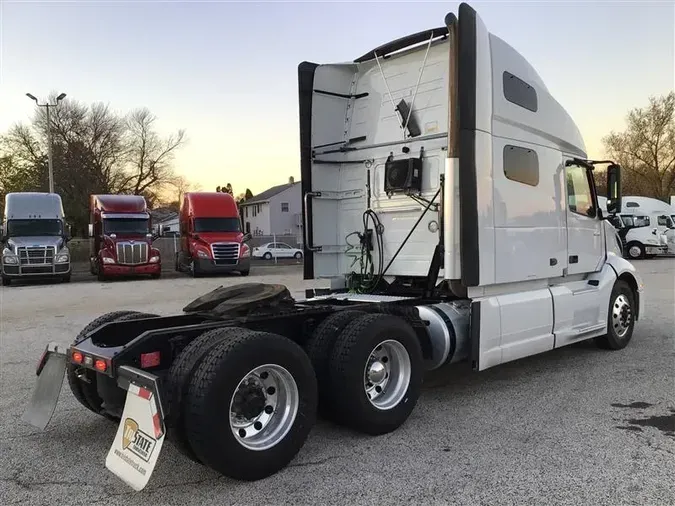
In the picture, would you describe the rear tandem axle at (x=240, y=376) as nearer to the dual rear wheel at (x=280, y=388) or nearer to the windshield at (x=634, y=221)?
the dual rear wheel at (x=280, y=388)

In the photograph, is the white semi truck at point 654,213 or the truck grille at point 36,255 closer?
the truck grille at point 36,255

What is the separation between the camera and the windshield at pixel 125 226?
22684mm

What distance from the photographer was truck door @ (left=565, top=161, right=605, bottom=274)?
6809mm

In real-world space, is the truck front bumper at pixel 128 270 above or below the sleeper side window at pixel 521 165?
below

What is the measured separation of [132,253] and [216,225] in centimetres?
361

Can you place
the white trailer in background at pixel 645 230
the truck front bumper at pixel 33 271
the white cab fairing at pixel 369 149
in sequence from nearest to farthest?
the white cab fairing at pixel 369 149 → the truck front bumper at pixel 33 271 → the white trailer in background at pixel 645 230

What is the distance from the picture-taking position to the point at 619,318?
761 centimetres

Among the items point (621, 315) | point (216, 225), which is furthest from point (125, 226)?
point (621, 315)

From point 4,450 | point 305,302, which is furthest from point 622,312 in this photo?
point 4,450

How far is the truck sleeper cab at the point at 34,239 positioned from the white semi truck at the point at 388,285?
1758cm

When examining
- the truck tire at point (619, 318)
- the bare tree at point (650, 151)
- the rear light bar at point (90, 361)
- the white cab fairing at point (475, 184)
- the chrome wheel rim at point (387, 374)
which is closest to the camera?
the rear light bar at point (90, 361)

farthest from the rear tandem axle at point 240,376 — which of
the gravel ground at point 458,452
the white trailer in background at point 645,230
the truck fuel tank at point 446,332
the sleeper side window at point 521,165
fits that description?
the white trailer in background at point 645,230

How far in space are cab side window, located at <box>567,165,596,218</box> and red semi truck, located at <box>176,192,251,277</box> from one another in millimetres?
17934

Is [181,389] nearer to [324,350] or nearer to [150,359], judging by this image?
[150,359]
